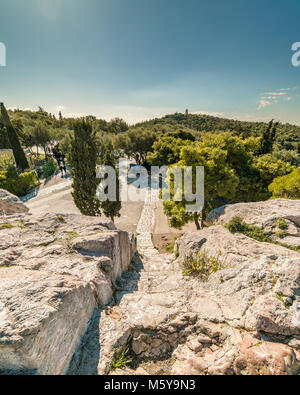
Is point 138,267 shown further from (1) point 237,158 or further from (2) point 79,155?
(1) point 237,158

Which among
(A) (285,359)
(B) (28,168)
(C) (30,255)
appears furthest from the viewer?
(B) (28,168)

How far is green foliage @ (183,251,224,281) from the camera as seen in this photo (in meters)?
6.76

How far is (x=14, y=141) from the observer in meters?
30.0

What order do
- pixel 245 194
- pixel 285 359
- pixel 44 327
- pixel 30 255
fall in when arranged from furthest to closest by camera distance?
pixel 245 194, pixel 30 255, pixel 285 359, pixel 44 327

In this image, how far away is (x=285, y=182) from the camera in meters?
13.2

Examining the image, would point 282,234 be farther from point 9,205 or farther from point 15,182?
point 15,182

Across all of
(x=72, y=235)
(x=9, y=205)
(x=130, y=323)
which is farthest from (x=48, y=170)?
(x=130, y=323)

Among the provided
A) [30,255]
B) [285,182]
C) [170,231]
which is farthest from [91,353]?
[285,182]

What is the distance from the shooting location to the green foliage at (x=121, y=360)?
142 inches

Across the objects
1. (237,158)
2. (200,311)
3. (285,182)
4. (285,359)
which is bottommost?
(200,311)

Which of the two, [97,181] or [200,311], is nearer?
[200,311]

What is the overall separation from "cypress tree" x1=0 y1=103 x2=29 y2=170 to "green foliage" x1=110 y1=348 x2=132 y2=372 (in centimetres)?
3662

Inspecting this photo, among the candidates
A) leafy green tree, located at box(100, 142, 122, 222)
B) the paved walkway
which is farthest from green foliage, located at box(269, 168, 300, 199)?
leafy green tree, located at box(100, 142, 122, 222)

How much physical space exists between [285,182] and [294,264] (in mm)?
11114
